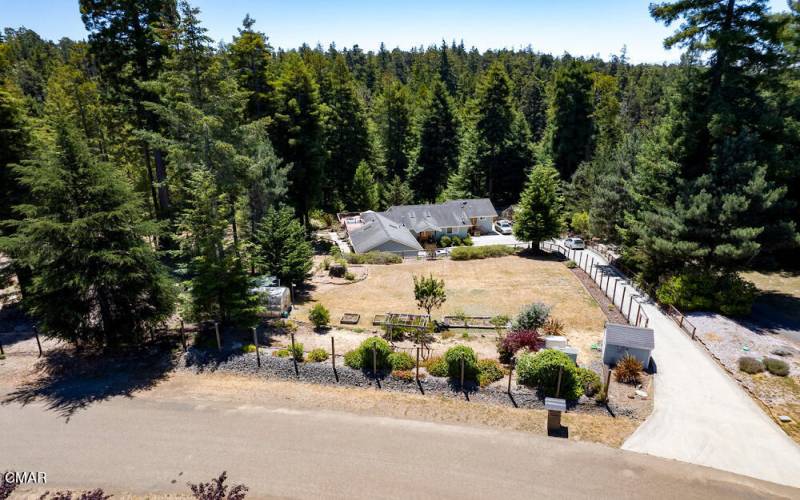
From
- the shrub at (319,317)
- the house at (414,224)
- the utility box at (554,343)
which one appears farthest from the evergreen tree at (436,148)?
the utility box at (554,343)

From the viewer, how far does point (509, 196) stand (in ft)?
196

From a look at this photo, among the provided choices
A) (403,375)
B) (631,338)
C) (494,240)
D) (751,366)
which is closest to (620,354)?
(631,338)

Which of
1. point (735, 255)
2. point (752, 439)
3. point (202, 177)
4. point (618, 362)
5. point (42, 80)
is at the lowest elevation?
point (752, 439)

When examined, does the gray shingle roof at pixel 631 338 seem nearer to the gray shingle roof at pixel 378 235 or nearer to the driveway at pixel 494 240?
the gray shingle roof at pixel 378 235

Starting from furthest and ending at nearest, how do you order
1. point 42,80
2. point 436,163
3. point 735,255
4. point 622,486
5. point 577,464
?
point 42,80
point 436,163
point 735,255
point 577,464
point 622,486

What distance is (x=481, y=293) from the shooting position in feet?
93.0

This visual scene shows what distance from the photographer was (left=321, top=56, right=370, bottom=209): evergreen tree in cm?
5394

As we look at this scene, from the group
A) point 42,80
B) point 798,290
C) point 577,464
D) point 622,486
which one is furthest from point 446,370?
point 42,80

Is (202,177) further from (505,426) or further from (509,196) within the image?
(509,196)

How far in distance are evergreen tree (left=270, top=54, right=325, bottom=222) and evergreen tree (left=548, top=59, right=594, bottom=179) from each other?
31778 millimetres

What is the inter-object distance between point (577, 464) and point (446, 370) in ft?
18.2

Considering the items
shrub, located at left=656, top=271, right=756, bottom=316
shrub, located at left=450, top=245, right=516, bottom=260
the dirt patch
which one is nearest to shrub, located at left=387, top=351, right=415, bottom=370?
the dirt patch

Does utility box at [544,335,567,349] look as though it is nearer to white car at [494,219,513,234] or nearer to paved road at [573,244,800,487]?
paved road at [573,244,800,487]

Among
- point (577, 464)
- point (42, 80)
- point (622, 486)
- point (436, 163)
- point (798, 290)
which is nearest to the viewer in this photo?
point (622, 486)
